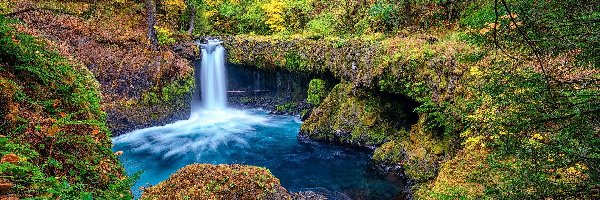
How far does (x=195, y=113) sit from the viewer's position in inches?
817

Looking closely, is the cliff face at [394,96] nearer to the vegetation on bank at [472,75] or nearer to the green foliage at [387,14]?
the vegetation on bank at [472,75]

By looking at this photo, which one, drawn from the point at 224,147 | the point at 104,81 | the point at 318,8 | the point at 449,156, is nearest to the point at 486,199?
the point at 449,156

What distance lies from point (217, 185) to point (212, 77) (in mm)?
13691

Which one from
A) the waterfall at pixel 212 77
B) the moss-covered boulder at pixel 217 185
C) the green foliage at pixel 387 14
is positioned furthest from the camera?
the waterfall at pixel 212 77

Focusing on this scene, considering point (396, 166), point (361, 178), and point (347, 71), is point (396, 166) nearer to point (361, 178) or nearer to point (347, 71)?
point (361, 178)

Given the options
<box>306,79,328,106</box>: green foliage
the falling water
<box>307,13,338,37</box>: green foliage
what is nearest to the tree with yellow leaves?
<box>307,13,338,37</box>: green foliage

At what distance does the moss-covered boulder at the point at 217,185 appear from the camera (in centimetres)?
821

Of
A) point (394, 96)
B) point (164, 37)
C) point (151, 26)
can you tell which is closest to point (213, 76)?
point (164, 37)

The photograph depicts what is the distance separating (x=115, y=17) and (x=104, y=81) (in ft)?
21.4

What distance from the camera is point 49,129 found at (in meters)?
4.91

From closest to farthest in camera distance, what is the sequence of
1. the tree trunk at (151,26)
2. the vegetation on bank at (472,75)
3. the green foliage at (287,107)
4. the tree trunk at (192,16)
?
the vegetation on bank at (472,75)
the tree trunk at (151,26)
the green foliage at (287,107)
the tree trunk at (192,16)

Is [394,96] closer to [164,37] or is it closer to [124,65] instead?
[124,65]

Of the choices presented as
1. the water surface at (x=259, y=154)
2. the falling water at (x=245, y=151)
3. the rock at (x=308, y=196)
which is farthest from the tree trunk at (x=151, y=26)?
the rock at (x=308, y=196)

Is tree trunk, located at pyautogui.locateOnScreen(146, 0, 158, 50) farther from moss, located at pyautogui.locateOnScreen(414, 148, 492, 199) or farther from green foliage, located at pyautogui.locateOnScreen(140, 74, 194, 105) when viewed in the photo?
moss, located at pyautogui.locateOnScreen(414, 148, 492, 199)
